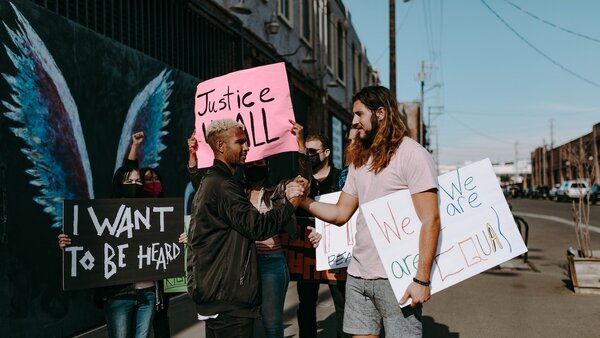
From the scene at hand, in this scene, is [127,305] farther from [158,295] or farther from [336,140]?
[336,140]

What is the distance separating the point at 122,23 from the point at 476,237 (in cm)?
572

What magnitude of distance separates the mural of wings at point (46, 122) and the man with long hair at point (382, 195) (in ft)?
11.4

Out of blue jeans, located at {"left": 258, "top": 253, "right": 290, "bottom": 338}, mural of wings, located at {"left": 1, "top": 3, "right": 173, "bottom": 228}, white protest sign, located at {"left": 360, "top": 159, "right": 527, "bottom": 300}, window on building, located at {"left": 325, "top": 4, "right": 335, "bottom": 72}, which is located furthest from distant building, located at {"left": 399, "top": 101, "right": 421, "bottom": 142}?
white protest sign, located at {"left": 360, "top": 159, "right": 527, "bottom": 300}

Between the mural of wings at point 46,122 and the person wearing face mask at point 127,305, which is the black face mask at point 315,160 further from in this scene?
the mural of wings at point 46,122

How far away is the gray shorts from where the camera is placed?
294 centimetres

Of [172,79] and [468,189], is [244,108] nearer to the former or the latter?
[468,189]

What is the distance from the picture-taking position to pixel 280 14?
1506 cm

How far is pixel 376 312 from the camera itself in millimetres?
3064

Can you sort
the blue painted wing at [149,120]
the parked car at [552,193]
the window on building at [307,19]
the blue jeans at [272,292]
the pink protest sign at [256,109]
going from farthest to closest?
the parked car at [552,193]
the window on building at [307,19]
the blue painted wing at [149,120]
the pink protest sign at [256,109]
the blue jeans at [272,292]

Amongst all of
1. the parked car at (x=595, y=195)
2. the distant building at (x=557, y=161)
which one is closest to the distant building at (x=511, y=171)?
the distant building at (x=557, y=161)

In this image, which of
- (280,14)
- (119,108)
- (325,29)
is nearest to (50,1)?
(119,108)

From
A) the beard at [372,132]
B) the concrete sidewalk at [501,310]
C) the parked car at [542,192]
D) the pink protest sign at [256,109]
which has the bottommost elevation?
the concrete sidewalk at [501,310]

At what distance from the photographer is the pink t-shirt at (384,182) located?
9.39 feet

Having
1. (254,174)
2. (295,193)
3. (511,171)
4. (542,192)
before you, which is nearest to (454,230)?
(295,193)
